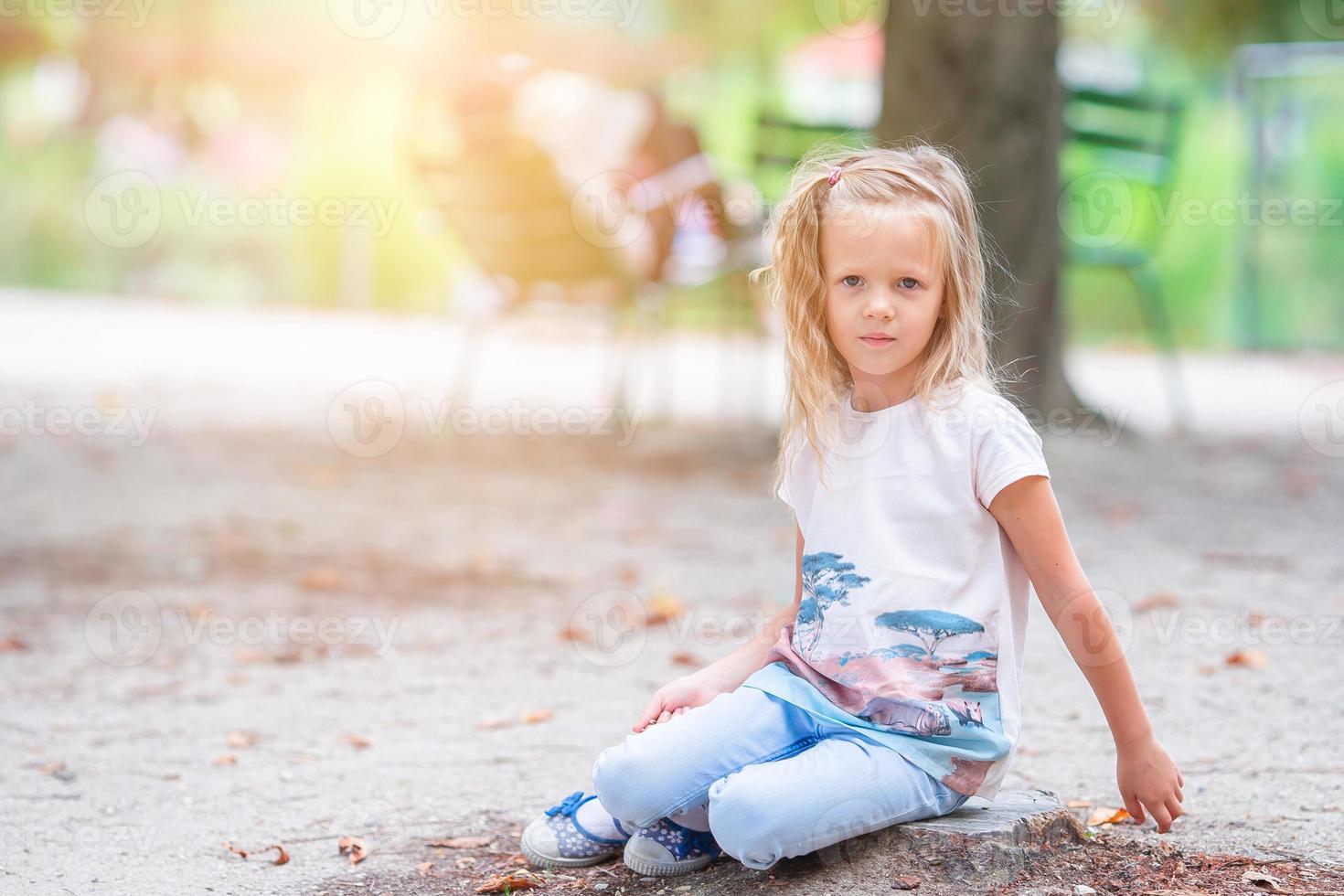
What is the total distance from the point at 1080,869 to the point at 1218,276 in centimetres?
1166

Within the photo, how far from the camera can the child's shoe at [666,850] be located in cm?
192

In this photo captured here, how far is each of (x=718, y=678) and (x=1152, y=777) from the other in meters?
0.58

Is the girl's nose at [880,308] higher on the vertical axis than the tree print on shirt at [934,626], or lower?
higher

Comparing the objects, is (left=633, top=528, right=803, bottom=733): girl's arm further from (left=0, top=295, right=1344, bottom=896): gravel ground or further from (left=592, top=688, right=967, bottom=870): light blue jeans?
(left=0, top=295, right=1344, bottom=896): gravel ground
